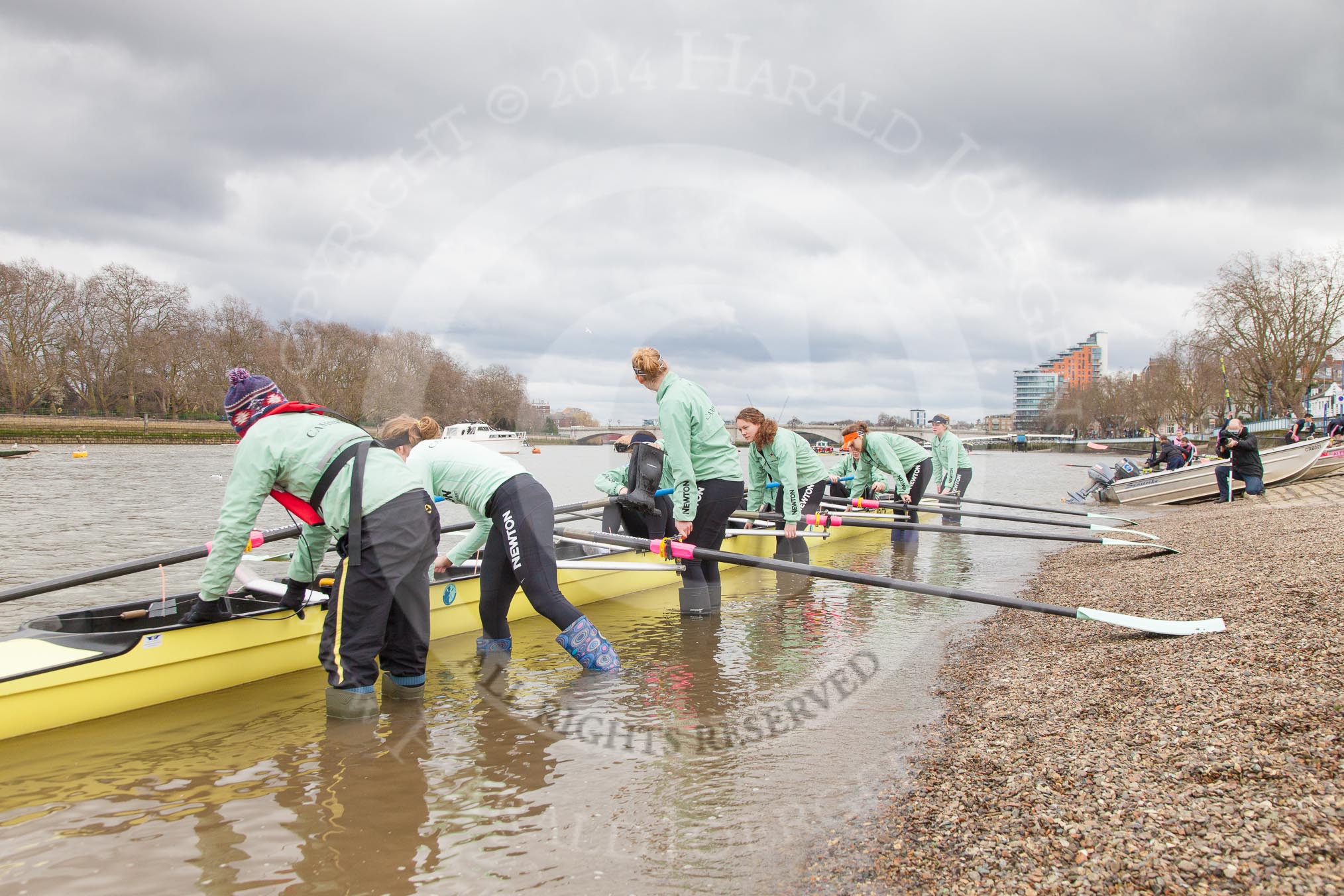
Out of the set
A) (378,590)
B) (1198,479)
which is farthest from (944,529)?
(1198,479)

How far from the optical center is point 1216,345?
1957 inches

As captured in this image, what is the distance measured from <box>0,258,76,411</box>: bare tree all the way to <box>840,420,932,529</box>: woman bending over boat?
65485 mm

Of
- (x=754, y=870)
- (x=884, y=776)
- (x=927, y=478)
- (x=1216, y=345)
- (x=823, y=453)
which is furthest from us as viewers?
(x=1216, y=345)

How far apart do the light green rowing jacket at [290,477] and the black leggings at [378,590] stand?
116 mm

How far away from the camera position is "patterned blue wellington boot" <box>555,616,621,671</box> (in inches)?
220

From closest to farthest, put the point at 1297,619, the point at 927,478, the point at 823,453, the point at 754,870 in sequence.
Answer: the point at 754,870 < the point at 1297,619 < the point at 927,478 < the point at 823,453

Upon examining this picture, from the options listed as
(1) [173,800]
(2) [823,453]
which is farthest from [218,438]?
(1) [173,800]

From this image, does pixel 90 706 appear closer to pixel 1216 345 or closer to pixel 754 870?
pixel 754 870

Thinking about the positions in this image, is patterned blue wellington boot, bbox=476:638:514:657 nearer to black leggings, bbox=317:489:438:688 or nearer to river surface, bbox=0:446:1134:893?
river surface, bbox=0:446:1134:893

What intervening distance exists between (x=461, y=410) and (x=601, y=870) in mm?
28069

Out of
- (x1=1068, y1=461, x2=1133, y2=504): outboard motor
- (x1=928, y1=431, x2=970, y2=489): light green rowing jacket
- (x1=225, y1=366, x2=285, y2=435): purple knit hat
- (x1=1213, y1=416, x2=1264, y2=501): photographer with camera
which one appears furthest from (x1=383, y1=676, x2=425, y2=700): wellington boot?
(x1=1068, y1=461, x2=1133, y2=504): outboard motor

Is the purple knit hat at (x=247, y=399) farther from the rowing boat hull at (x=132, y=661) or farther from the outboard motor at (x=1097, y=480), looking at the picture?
the outboard motor at (x=1097, y=480)

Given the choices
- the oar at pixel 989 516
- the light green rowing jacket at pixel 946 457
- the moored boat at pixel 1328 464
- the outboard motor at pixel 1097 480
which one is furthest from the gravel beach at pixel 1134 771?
the moored boat at pixel 1328 464

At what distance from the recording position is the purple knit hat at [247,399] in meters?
4.37
